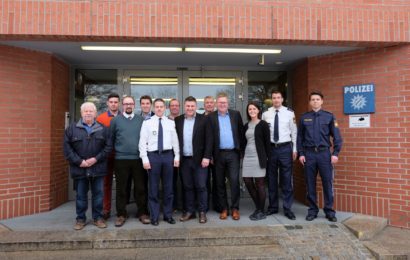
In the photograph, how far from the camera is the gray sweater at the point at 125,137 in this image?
4.82 m

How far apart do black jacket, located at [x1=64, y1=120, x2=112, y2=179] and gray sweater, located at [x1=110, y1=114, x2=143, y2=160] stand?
14cm

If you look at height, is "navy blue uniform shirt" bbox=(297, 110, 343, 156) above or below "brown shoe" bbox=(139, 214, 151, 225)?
above

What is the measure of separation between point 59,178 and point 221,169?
10.1 feet

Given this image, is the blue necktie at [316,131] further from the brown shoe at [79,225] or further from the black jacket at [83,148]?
the brown shoe at [79,225]

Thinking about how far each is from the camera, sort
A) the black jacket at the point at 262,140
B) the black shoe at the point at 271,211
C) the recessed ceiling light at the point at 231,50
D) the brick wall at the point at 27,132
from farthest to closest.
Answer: the recessed ceiling light at the point at 231,50, the black shoe at the point at 271,211, the brick wall at the point at 27,132, the black jacket at the point at 262,140

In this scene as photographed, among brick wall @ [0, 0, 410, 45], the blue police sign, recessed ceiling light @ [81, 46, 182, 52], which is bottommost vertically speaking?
the blue police sign

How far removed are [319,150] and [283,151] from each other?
0.52 meters

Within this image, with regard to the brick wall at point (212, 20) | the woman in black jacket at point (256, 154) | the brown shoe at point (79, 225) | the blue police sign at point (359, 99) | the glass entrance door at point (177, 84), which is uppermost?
the brick wall at point (212, 20)

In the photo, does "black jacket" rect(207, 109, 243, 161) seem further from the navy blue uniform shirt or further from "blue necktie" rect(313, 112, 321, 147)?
"blue necktie" rect(313, 112, 321, 147)

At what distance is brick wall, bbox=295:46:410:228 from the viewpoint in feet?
17.4

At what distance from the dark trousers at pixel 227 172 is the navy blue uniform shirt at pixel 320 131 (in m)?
1.01

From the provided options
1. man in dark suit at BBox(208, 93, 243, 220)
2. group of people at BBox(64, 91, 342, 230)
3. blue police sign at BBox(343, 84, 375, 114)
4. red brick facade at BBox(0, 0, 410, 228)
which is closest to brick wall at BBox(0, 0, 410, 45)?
red brick facade at BBox(0, 0, 410, 228)

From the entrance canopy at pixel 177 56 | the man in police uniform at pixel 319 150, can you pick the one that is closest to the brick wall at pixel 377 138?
the entrance canopy at pixel 177 56

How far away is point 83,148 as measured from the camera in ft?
15.4
